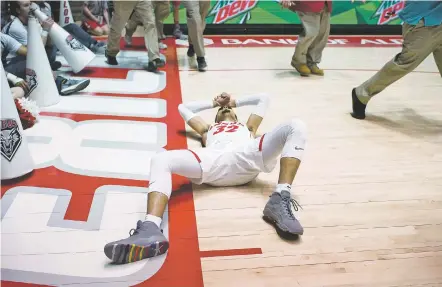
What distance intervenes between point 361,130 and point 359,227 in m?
1.39

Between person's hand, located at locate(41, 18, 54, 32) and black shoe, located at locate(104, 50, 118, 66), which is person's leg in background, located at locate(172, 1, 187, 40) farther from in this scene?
person's hand, located at locate(41, 18, 54, 32)

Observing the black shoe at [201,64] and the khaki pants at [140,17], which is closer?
the khaki pants at [140,17]

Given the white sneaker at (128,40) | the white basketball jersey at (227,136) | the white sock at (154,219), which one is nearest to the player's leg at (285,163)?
the white basketball jersey at (227,136)

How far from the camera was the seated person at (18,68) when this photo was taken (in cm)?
354

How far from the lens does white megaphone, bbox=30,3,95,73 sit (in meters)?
4.16

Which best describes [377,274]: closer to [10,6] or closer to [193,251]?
[193,251]

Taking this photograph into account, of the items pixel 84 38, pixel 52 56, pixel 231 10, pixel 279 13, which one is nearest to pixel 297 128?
pixel 52 56

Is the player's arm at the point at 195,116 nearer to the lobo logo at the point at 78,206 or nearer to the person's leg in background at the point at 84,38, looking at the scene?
the lobo logo at the point at 78,206

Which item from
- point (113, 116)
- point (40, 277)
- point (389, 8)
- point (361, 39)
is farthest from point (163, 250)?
point (389, 8)

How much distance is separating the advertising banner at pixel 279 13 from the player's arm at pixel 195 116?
353 centimetres

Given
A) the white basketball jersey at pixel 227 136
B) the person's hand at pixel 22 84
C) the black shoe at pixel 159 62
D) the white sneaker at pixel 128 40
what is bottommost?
the white sneaker at pixel 128 40

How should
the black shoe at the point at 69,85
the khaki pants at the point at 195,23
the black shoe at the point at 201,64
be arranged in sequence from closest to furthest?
the black shoe at the point at 69,85, the khaki pants at the point at 195,23, the black shoe at the point at 201,64

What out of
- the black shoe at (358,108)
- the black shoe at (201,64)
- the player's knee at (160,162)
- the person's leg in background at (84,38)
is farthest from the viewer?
the person's leg in background at (84,38)

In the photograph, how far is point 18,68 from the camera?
3635mm
